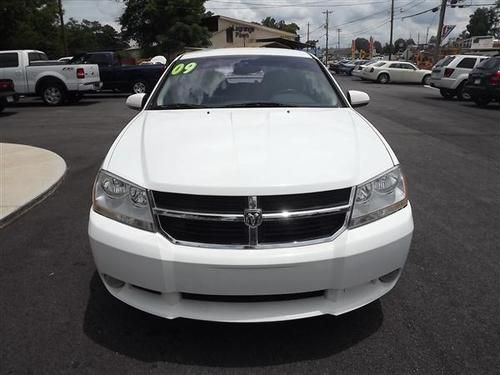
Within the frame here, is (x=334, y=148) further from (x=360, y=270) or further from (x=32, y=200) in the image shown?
(x=32, y=200)

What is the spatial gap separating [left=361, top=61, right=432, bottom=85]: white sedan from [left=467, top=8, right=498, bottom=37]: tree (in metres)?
93.8

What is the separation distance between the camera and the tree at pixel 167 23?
4075cm

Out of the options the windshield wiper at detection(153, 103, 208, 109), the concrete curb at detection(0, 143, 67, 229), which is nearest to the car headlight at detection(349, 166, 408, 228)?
the windshield wiper at detection(153, 103, 208, 109)

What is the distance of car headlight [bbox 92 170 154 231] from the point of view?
2.52 m

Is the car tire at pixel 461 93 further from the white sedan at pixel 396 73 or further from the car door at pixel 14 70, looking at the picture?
the car door at pixel 14 70

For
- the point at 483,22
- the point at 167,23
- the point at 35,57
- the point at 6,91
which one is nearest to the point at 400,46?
the point at 483,22

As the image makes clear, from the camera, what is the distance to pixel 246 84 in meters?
4.02

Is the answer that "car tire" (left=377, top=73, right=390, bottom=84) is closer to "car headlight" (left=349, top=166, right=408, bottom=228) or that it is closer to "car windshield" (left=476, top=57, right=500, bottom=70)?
"car windshield" (left=476, top=57, right=500, bottom=70)

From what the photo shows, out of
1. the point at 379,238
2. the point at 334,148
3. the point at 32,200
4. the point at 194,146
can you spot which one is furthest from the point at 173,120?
the point at 32,200

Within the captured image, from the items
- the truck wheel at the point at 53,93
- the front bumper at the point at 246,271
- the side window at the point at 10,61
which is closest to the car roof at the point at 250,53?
the front bumper at the point at 246,271

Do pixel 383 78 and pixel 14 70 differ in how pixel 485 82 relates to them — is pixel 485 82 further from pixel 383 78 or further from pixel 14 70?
pixel 383 78

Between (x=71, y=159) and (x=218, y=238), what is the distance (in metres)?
5.96

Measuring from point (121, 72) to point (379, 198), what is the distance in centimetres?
1813

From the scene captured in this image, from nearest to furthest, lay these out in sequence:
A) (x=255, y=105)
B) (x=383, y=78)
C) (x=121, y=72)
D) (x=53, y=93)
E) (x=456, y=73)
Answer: (x=255, y=105) < (x=53, y=93) < (x=456, y=73) < (x=121, y=72) < (x=383, y=78)
